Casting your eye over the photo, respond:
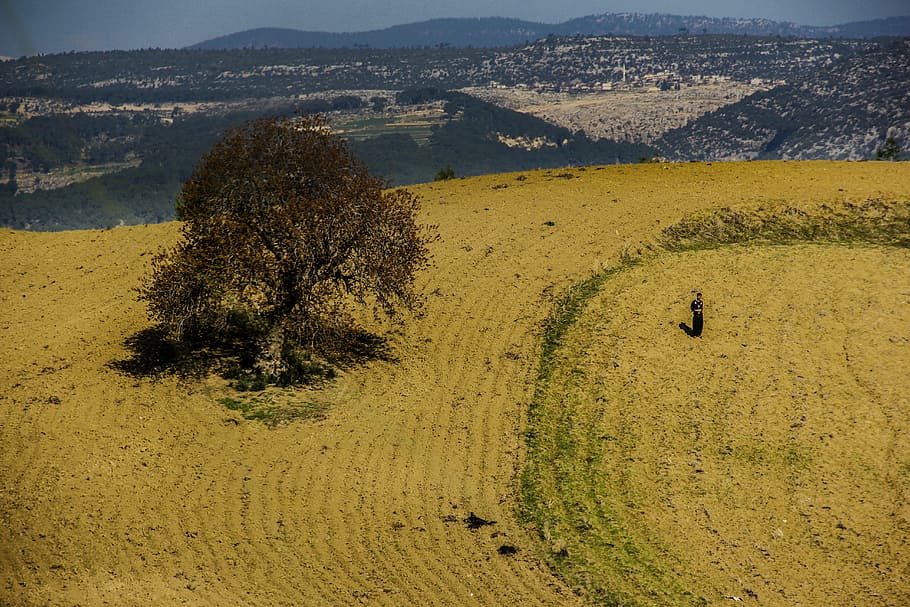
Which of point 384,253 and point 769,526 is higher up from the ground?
point 384,253

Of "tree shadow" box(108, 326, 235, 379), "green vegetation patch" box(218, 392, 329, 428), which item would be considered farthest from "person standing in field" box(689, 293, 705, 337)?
"tree shadow" box(108, 326, 235, 379)

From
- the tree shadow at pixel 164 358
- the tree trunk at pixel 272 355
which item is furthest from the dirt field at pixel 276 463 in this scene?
the tree trunk at pixel 272 355

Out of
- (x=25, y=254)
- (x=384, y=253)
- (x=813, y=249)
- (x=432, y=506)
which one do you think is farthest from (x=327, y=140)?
(x=813, y=249)

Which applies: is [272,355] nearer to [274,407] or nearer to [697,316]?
[274,407]

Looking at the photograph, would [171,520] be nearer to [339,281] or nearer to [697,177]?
[339,281]

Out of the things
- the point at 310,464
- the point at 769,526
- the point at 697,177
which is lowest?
the point at 769,526

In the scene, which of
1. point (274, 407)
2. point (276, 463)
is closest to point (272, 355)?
point (274, 407)

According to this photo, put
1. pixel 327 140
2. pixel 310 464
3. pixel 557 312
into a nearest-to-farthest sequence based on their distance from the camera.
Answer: pixel 310 464
pixel 327 140
pixel 557 312
